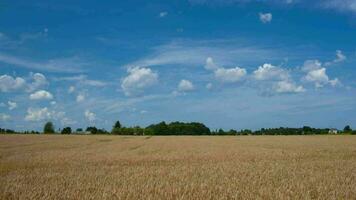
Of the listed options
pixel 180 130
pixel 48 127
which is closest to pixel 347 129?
pixel 180 130

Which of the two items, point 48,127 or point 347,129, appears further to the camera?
point 48,127

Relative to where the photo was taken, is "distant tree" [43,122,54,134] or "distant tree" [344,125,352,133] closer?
"distant tree" [344,125,352,133]

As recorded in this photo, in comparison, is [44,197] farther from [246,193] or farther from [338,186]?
[338,186]

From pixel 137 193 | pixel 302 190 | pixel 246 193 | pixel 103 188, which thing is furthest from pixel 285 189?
pixel 103 188

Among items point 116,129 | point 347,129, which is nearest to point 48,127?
point 116,129

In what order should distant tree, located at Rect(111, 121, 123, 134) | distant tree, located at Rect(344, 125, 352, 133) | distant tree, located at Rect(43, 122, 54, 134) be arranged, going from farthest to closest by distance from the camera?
distant tree, located at Rect(43, 122, 54, 134), distant tree, located at Rect(111, 121, 123, 134), distant tree, located at Rect(344, 125, 352, 133)

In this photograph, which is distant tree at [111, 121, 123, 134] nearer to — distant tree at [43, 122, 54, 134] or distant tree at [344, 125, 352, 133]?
distant tree at [43, 122, 54, 134]

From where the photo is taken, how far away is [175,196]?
936 centimetres

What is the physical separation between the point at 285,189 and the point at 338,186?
1.74 meters

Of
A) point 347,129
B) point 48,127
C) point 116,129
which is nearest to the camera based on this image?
point 347,129

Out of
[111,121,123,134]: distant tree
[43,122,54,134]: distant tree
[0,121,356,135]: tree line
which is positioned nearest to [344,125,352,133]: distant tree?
[0,121,356,135]: tree line

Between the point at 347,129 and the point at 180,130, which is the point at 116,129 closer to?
the point at 180,130

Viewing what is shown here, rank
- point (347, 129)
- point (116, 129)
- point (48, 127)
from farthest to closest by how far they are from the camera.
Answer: point (48, 127), point (116, 129), point (347, 129)

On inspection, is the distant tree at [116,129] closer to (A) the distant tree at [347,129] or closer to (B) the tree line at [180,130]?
(B) the tree line at [180,130]
